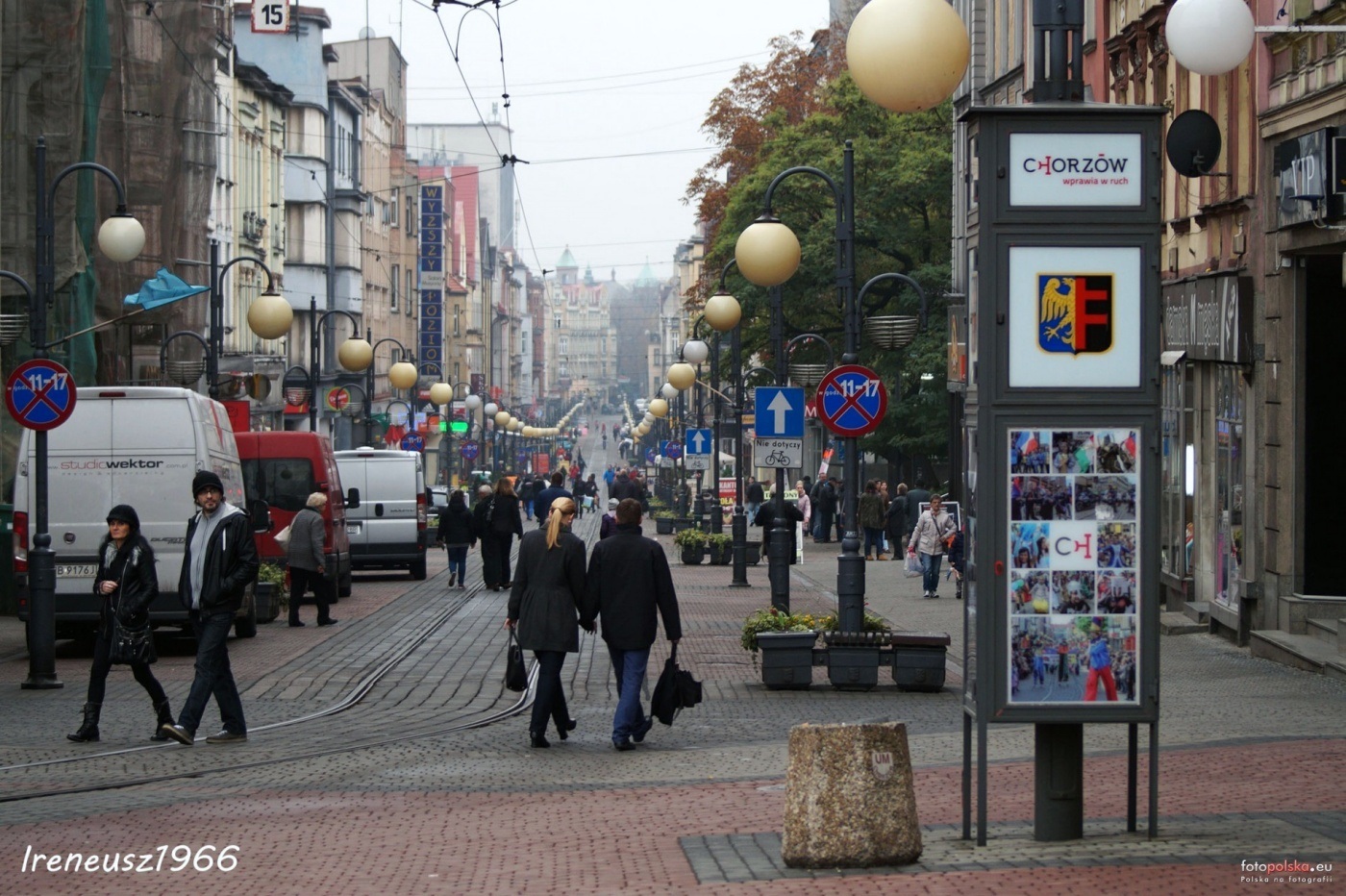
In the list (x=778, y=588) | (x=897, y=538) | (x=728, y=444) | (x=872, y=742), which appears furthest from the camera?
(x=728, y=444)

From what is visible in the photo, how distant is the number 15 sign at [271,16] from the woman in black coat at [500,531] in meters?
30.7

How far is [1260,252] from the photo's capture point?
20594 millimetres

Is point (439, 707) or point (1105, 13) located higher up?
point (1105, 13)

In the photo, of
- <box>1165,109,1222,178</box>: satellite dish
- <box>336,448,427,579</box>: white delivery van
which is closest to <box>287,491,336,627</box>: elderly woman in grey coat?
<box>336,448,427,579</box>: white delivery van

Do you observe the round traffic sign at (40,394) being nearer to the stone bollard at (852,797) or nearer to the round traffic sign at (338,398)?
the stone bollard at (852,797)

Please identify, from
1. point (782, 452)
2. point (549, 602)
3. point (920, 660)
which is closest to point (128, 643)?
point (549, 602)

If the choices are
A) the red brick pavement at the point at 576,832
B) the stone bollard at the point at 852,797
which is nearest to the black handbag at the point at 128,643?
the red brick pavement at the point at 576,832

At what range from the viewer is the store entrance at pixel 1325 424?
19.6m

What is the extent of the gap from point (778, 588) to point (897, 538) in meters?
19.4

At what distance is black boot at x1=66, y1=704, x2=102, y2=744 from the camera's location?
1426 cm

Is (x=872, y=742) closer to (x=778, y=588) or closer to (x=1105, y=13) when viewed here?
(x=778, y=588)

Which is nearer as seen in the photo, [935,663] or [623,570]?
[623,570]

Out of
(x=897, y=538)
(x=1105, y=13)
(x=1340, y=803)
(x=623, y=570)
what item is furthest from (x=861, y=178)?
(x=1340, y=803)

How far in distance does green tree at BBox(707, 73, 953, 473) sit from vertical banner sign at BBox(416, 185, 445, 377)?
50581 mm
